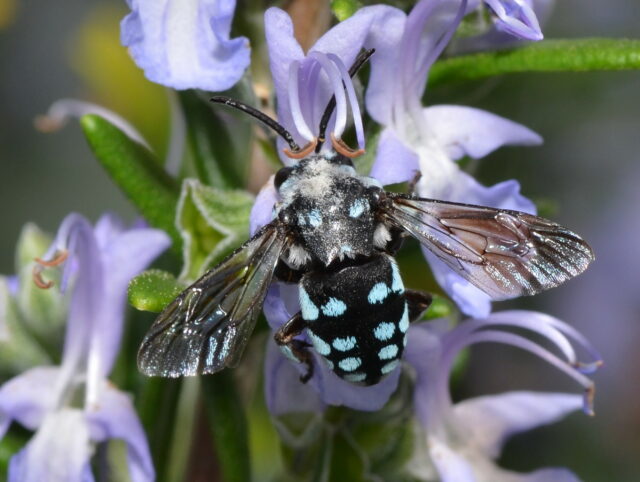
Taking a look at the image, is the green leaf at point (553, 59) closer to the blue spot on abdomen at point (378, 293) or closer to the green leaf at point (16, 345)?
the blue spot on abdomen at point (378, 293)

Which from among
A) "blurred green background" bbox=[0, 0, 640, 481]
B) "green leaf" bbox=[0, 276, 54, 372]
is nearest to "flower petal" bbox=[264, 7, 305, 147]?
"green leaf" bbox=[0, 276, 54, 372]

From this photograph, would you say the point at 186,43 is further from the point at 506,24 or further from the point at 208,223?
the point at 506,24

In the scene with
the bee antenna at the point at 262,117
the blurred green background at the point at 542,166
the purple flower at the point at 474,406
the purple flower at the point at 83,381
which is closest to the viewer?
the bee antenna at the point at 262,117

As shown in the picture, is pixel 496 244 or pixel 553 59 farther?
pixel 553 59

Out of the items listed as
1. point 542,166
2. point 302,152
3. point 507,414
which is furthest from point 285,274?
point 542,166

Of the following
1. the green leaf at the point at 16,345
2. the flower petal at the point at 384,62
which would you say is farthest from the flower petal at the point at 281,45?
the green leaf at the point at 16,345
